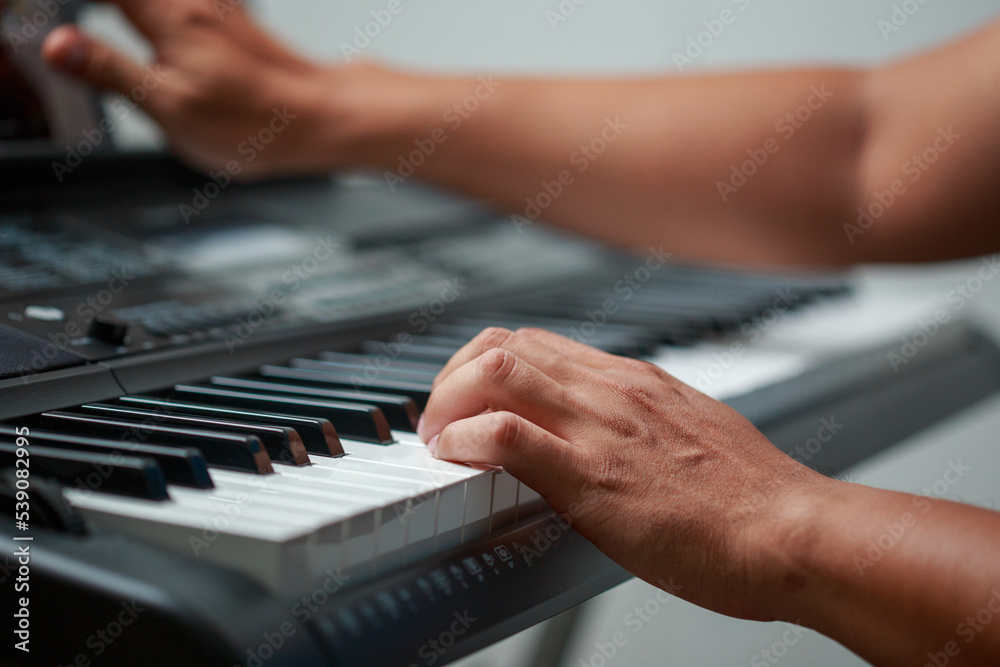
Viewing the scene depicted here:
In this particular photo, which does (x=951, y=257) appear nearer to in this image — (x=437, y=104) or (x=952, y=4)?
(x=437, y=104)

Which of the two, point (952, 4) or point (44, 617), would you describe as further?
point (952, 4)

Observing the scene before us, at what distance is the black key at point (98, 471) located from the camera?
1.32ft

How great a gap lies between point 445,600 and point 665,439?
6.6 inches

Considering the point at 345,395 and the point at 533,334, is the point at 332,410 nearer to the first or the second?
the point at 345,395

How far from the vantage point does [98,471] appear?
41cm

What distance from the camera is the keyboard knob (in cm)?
60

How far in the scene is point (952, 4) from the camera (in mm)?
1507

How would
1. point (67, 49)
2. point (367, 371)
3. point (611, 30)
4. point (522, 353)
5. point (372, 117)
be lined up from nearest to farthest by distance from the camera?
1. point (522, 353)
2. point (367, 371)
3. point (67, 49)
4. point (372, 117)
5. point (611, 30)

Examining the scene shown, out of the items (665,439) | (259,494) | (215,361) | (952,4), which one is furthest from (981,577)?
(952,4)

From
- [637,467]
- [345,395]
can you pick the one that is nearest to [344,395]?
[345,395]

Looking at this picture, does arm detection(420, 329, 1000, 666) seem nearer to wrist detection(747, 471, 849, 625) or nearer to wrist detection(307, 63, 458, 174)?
wrist detection(747, 471, 849, 625)

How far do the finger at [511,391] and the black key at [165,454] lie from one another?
153 millimetres

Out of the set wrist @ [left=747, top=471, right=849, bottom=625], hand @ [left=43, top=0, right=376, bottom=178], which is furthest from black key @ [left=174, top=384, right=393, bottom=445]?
hand @ [left=43, top=0, right=376, bottom=178]

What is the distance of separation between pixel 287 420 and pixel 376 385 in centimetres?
12
